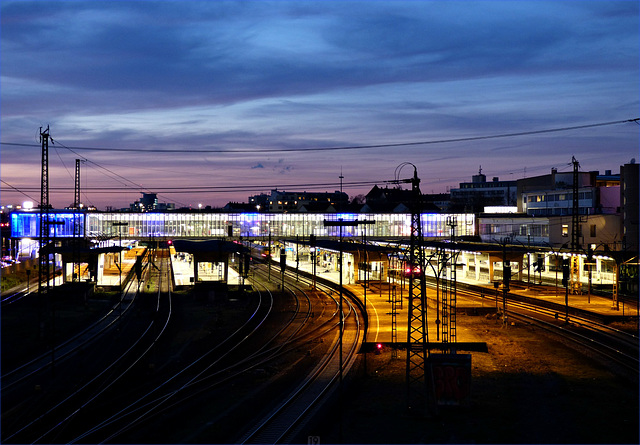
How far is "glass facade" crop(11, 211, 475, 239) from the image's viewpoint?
102m

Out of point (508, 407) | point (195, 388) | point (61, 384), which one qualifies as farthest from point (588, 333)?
point (61, 384)

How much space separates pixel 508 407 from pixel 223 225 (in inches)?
3426

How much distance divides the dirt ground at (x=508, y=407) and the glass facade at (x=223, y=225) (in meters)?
73.2

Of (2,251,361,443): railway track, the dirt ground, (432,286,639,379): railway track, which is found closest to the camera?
the dirt ground

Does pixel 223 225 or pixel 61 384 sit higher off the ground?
pixel 223 225

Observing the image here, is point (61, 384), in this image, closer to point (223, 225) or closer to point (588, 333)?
point (588, 333)

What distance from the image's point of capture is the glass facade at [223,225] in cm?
10194

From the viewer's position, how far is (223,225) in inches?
4218

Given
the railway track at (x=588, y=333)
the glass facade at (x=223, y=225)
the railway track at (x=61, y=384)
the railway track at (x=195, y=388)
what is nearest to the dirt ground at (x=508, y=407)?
the railway track at (x=588, y=333)

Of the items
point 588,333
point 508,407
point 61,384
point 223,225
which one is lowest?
point 508,407

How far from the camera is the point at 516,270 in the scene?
2729 inches

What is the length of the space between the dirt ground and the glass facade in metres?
73.2

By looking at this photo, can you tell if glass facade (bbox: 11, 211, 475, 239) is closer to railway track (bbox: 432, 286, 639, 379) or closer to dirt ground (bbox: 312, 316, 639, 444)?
railway track (bbox: 432, 286, 639, 379)

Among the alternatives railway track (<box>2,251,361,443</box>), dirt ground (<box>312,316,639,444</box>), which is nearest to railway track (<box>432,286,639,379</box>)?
dirt ground (<box>312,316,639,444</box>)
